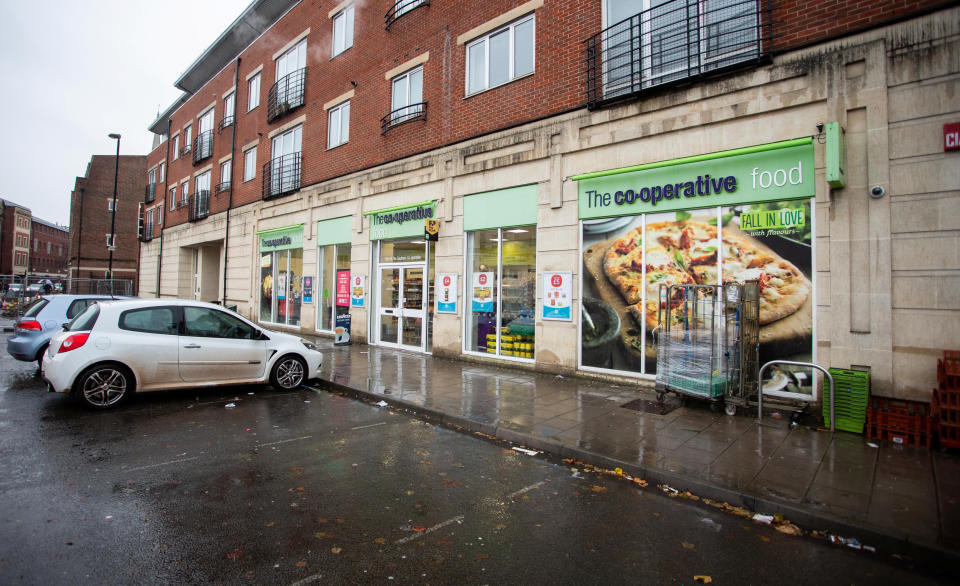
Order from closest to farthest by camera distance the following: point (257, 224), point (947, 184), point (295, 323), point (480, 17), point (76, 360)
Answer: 1. point (947, 184)
2. point (76, 360)
3. point (480, 17)
4. point (295, 323)
5. point (257, 224)

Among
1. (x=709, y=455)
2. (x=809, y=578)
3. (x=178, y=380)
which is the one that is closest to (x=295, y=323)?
(x=178, y=380)

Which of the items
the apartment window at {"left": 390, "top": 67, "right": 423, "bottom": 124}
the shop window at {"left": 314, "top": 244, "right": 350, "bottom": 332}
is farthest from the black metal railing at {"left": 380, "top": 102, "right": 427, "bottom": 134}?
the shop window at {"left": 314, "top": 244, "right": 350, "bottom": 332}

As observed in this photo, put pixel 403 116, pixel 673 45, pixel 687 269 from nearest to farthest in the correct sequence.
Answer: pixel 687 269 < pixel 673 45 < pixel 403 116

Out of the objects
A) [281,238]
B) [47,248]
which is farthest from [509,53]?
[47,248]

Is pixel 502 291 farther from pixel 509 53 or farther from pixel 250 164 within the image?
pixel 250 164

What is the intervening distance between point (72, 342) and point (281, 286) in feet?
41.1

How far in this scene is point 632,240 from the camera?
8.80 meters

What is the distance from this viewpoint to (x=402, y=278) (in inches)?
536

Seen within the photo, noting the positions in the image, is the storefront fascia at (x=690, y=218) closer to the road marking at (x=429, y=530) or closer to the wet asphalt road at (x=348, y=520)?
the wet asphalt road at (x=348, y=520)

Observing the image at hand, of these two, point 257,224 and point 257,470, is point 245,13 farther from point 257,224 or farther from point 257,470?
point 257,470

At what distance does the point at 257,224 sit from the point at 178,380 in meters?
14.3

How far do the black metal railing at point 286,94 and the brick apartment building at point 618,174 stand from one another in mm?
148

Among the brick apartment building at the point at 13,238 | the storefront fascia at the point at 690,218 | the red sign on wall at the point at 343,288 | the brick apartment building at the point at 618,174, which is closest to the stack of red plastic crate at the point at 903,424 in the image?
the brick apartment building at the point at 618,174

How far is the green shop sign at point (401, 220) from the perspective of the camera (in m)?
12.8
